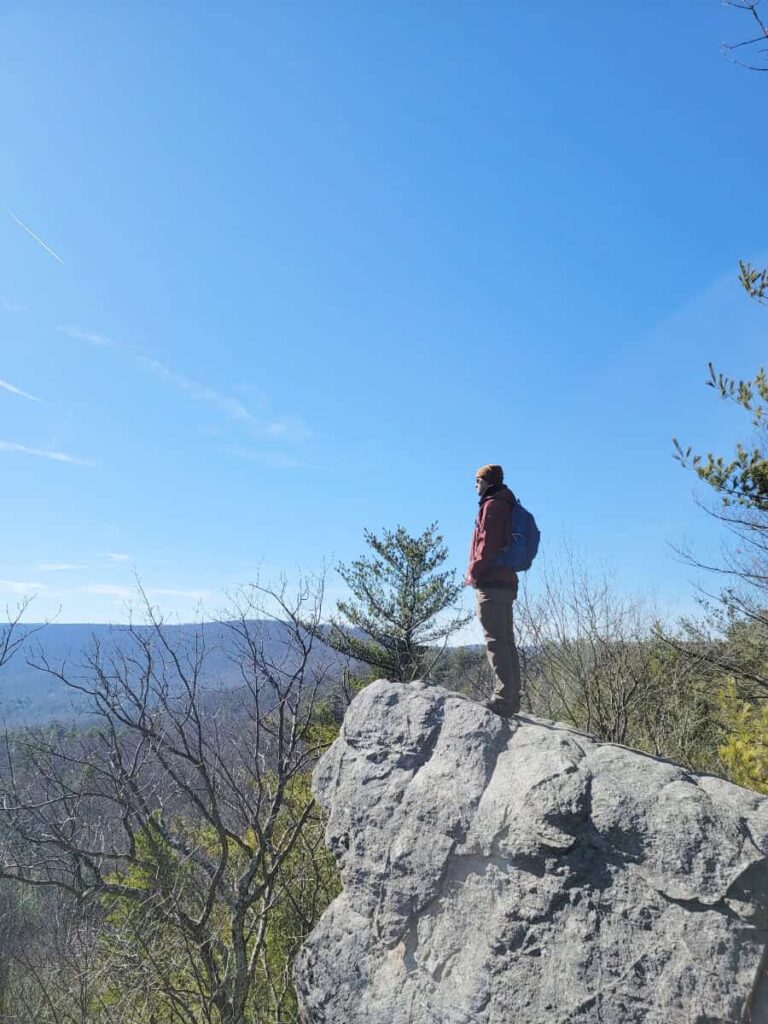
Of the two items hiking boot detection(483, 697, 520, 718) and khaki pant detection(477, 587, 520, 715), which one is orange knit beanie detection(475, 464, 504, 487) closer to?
khaki pant detection(477, 587, 520, 715)

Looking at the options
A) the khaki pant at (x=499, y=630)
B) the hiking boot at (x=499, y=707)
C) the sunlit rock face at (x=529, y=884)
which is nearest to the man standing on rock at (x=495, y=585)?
the khaki pant at (x=499, y=630)

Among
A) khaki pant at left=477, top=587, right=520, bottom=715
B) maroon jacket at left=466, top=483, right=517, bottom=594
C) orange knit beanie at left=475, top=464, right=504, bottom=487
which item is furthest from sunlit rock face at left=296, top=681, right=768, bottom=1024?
orange knit beanie at left=475, top=464, right=504, bottom=487

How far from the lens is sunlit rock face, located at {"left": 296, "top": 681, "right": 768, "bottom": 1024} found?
297 centimetres

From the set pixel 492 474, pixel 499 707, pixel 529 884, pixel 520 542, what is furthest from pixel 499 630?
pixel 529 884

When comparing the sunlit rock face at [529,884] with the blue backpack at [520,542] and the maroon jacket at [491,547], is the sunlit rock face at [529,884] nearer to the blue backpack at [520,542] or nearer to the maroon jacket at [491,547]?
the maroon jacket at [491,547]

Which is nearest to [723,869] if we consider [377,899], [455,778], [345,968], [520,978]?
[520,978]

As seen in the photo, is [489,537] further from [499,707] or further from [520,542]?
[499,707]

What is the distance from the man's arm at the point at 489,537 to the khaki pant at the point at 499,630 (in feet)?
0.50

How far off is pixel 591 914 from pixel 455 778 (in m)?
1.04

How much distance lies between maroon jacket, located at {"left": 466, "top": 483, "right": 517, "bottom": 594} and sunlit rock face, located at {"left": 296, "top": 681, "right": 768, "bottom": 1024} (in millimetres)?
897

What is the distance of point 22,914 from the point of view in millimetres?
38188

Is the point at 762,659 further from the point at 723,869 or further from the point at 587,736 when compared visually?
the point at 723,869

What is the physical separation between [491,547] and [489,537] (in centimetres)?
8

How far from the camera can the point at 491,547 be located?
466 centimetres
